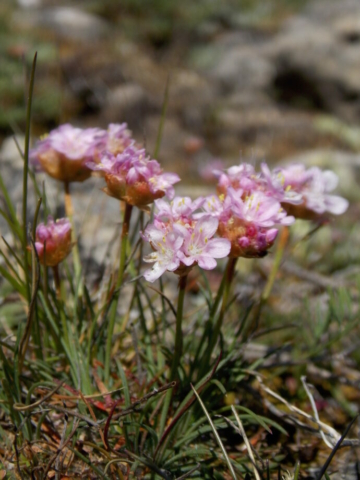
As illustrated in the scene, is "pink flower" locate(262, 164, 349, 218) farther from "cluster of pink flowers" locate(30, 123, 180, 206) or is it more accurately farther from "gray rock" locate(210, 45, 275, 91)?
"gray rock" locate(210, 45, 275, 91)

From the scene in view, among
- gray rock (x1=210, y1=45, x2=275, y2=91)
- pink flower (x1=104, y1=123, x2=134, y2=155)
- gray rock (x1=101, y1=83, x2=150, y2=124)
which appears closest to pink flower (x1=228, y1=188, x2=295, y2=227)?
pink flower (x1=104, y1=123, x2=134, y2=155)

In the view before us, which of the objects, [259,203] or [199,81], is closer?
[259,203]

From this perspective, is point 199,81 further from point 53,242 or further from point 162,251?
point 162,251

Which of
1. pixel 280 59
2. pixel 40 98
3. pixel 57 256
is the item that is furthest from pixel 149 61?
pixel 57 256

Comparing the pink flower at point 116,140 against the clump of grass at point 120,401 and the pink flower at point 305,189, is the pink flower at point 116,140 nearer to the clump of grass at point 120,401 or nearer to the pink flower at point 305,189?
the clump of grass at point 120,401

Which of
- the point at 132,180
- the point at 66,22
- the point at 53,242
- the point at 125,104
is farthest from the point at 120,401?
the point at 66,22
